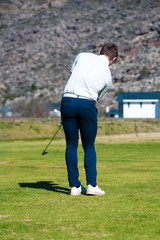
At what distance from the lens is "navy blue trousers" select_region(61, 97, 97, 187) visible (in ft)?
26.3

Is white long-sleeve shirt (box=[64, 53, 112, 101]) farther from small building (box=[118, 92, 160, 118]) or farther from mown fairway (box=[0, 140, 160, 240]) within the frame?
→ small building (box=[118, 92, 160, 118])

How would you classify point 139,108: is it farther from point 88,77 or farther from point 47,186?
point 88,77

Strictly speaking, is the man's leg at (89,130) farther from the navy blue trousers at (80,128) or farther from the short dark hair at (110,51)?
the short dark hair at (110,51)

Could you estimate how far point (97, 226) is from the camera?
18.0 ft

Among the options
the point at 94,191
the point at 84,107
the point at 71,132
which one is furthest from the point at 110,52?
the point at 94,191

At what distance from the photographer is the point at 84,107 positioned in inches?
314

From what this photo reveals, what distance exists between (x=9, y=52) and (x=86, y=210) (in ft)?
545

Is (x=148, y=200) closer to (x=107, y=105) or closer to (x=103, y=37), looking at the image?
(x=107, y=105)

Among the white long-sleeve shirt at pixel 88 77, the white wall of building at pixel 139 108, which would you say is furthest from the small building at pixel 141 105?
the white long-sleeve shirt at pixel 88 77

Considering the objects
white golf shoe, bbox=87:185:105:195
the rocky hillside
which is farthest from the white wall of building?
white golf shoe, bbox=87:185:105:195

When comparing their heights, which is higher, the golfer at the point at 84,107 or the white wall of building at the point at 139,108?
the golfer at the point at 84,107

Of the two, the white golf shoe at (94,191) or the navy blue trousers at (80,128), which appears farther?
the navy blue trousers at (80,128)

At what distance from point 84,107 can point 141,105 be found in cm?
10573

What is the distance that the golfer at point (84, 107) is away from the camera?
8016 mm
